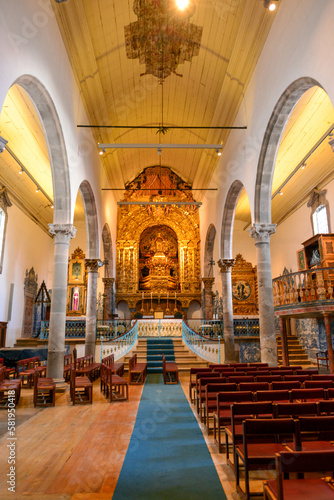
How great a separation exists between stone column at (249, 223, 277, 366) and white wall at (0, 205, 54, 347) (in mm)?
10493

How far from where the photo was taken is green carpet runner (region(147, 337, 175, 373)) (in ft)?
43.1

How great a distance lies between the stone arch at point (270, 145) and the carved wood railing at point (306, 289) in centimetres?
217

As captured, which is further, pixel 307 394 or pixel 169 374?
pixel 169 374

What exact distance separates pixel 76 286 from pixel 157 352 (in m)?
9.35

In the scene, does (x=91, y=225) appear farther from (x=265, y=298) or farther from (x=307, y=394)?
(x=307, y=394)

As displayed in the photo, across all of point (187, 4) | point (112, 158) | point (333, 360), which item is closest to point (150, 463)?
point (333, 360)

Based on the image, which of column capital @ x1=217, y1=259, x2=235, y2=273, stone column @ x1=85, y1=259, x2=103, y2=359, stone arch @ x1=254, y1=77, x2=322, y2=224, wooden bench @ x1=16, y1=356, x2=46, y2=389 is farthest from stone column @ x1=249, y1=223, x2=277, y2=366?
stone column @ x1=85, y1=259, x2=103, y2=359

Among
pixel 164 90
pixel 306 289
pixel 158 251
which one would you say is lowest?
pixel 306 289

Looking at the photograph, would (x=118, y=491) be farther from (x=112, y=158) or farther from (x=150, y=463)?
(x=112, y=158)

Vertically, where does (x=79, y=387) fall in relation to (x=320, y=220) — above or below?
below

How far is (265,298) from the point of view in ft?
33.4

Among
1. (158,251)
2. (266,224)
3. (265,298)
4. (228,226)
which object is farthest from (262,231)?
(158,251)

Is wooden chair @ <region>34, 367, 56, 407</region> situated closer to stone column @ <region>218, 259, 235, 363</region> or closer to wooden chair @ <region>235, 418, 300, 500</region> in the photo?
wooden chair @ <region>235, 418, 300, 500</region>

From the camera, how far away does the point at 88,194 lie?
1425cm
